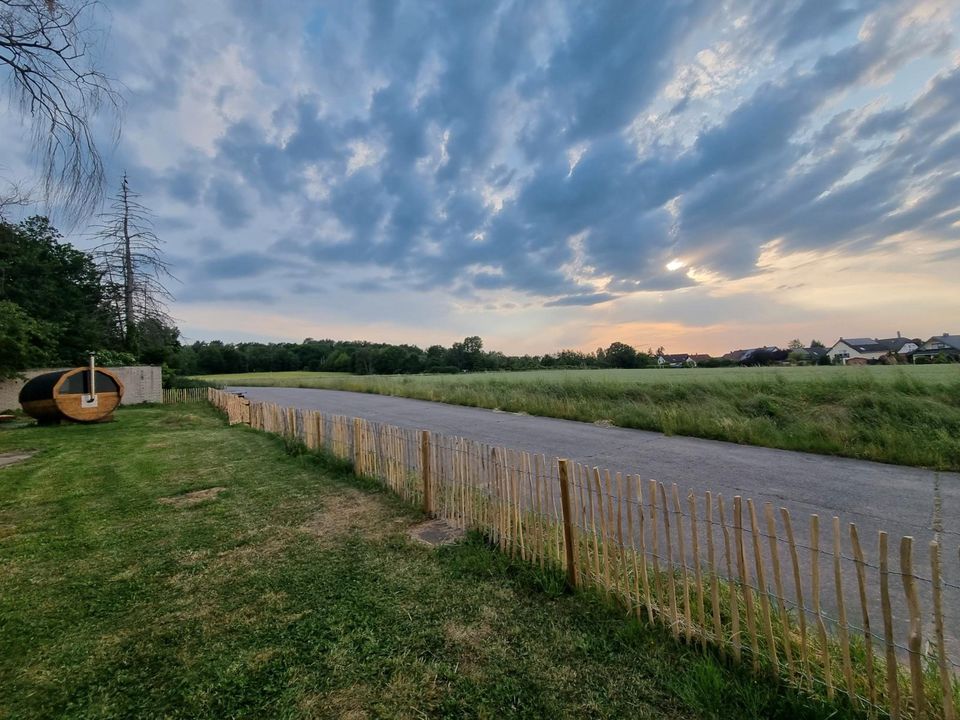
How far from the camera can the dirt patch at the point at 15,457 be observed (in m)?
8.78

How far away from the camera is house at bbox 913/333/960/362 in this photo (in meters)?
37.6

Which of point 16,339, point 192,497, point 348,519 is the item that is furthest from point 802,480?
point 16,339

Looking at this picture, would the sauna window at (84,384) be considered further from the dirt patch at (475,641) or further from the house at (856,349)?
the house at (856,349)

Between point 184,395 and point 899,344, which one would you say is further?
point 899,344

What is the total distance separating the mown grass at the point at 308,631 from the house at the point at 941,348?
50962mm

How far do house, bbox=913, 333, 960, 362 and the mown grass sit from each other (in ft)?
167

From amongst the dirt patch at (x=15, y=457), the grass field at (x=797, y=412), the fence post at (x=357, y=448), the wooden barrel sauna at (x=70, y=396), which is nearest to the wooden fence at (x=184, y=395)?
the wooden barrel sauna at (x=70, y=396)

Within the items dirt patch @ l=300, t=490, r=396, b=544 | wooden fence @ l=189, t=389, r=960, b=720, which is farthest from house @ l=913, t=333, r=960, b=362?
dirt patch @ l=300, t=490, r=396, b=544

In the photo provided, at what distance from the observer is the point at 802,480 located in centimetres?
670

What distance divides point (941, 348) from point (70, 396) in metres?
66.5

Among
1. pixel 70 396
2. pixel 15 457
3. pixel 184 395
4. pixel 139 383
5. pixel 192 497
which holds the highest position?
pixel 139 383

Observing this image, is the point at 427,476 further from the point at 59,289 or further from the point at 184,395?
the point at 59,289

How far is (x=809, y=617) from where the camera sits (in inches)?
129

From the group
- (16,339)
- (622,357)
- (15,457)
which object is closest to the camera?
(15,457)
